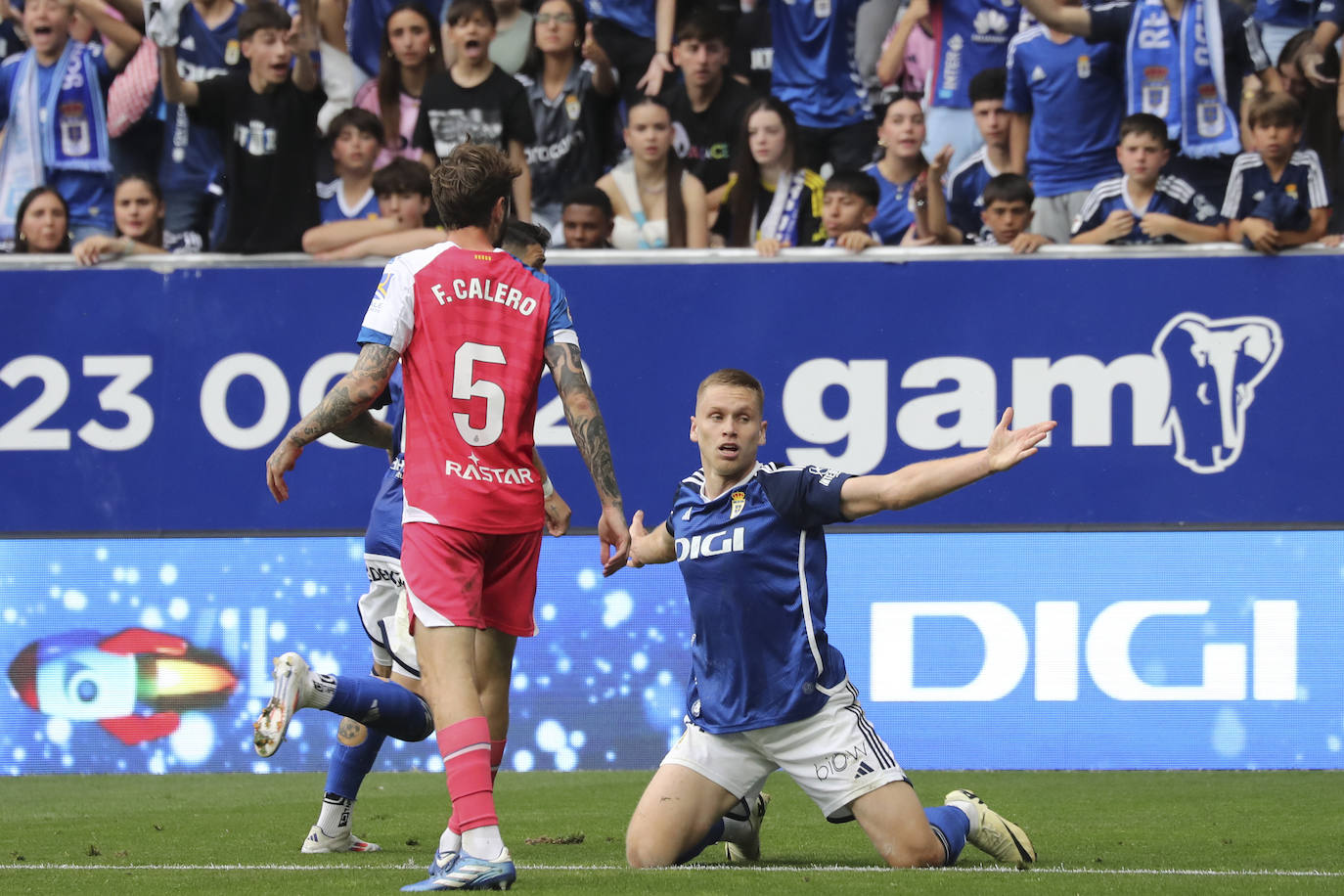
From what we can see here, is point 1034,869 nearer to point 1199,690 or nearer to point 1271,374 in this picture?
point 1199,690

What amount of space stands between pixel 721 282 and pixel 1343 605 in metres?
3.59

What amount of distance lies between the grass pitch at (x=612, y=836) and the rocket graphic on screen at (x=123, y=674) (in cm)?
41

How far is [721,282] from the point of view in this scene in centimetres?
901

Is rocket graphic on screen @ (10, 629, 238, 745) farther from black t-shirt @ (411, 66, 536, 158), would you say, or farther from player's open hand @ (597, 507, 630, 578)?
player's open hand @ (597, 507, 630, 578)

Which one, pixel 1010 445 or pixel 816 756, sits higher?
pixel 1010 445

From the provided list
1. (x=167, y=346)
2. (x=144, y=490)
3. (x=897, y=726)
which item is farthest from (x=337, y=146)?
(x=897, y=726)

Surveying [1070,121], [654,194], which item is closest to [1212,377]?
[1070,121]

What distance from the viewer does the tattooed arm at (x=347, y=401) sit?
471cm

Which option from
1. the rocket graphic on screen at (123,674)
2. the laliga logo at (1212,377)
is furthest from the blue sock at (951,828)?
the rocket graphic on screen at (123,674)

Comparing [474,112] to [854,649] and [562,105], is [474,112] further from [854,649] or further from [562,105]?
[854,649]

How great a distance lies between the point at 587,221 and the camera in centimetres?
939

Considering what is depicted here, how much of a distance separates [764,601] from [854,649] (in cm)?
370

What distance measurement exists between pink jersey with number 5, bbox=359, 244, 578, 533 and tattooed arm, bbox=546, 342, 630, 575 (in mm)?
120

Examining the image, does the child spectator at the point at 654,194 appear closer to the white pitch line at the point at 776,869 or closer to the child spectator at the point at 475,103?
the child spectator at the point at 475,103
